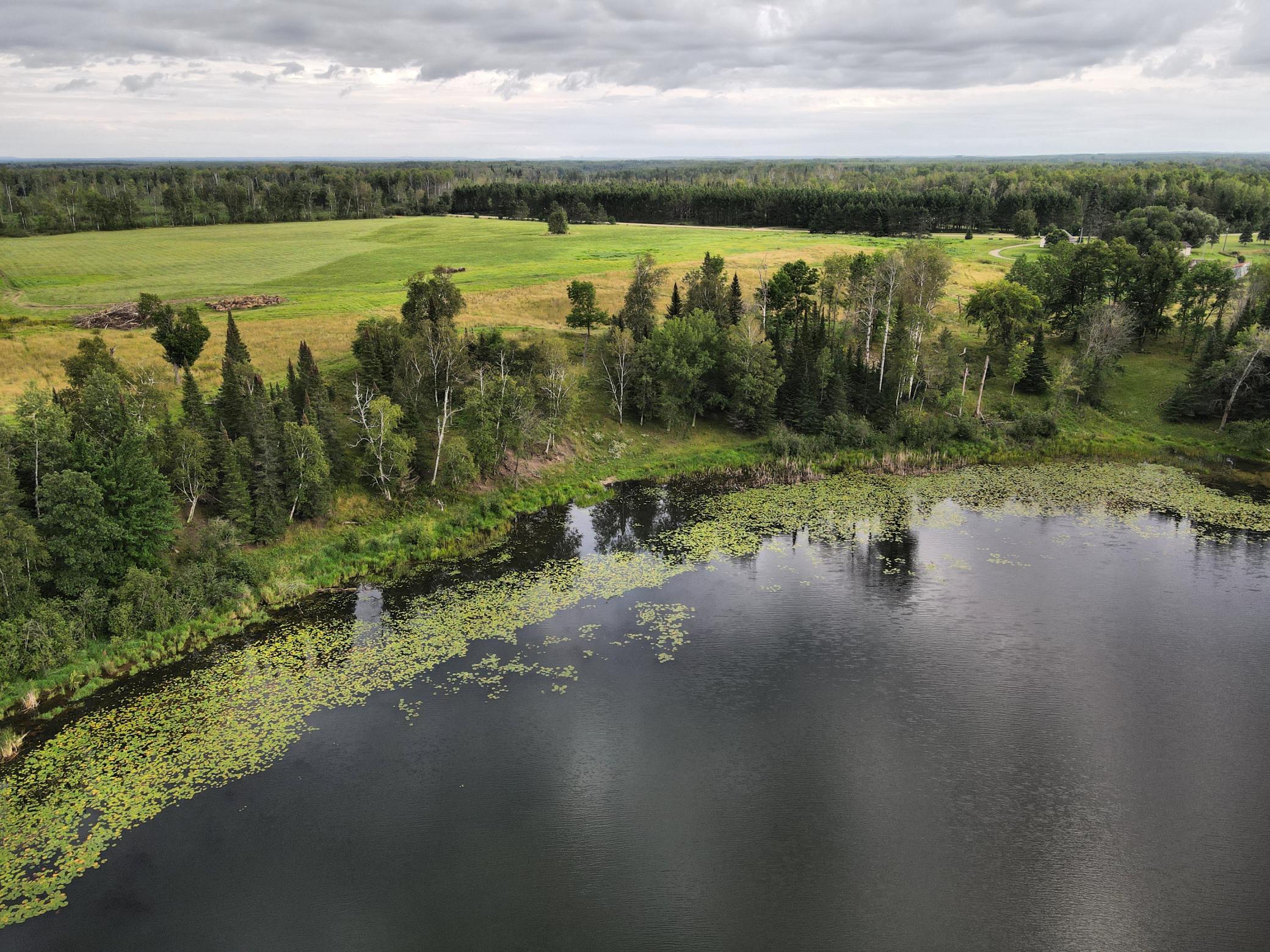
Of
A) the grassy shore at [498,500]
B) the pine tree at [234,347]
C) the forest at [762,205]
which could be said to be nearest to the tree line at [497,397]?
the pine tree at [234,347]

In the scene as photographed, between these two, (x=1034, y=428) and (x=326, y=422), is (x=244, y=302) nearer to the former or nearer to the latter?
(x=326, y=422)

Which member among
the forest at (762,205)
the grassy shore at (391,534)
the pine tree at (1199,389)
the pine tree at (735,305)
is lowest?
the grassy shore at (391,534)

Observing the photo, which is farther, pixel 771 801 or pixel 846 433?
pixel 846 433

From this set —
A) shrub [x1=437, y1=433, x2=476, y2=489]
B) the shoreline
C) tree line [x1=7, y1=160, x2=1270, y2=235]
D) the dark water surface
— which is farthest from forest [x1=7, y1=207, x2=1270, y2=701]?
tree line [x1=7, y1=160, x2=1270, y2=235]

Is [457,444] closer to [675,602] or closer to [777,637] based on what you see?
[675,602]

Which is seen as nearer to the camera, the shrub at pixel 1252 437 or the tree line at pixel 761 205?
the shrub at pixel 1252 437

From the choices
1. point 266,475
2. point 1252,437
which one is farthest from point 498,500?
point 1252,437

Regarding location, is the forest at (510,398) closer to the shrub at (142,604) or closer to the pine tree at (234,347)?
the shrub at (142,604)
